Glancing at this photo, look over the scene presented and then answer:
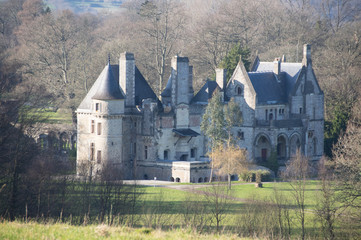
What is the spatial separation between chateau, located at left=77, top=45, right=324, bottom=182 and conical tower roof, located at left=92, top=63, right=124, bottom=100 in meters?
0.07

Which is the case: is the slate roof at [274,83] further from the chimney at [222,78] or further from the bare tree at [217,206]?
the bare tree at [217,206]

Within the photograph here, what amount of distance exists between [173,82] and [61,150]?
39.2 ft

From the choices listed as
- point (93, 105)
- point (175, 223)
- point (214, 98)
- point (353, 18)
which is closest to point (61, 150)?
point (93, 105)

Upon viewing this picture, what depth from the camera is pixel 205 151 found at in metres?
64.3

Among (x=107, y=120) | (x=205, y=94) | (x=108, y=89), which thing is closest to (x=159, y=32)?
(x=205, y=94)

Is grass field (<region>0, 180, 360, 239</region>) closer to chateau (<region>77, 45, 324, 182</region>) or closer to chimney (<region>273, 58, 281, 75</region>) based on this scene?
chateau (<region>77, 45, 324, 182</region>)

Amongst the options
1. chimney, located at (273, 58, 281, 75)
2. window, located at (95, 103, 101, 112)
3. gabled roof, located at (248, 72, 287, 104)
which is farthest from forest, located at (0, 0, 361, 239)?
chimney, located at (273, 58, 281, 75)

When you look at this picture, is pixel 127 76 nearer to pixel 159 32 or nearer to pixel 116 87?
pixel 116 87

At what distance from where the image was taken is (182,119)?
62219 millimetres

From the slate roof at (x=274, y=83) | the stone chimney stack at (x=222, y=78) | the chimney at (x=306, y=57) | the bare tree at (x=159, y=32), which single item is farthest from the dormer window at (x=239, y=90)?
the bare tree at (x=159, y=32)

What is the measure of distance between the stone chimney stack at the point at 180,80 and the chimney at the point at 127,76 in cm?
336

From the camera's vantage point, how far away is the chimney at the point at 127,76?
6022 cm

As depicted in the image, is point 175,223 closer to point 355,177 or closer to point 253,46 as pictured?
point 355,177

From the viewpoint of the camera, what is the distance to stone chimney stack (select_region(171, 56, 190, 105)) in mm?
61750
